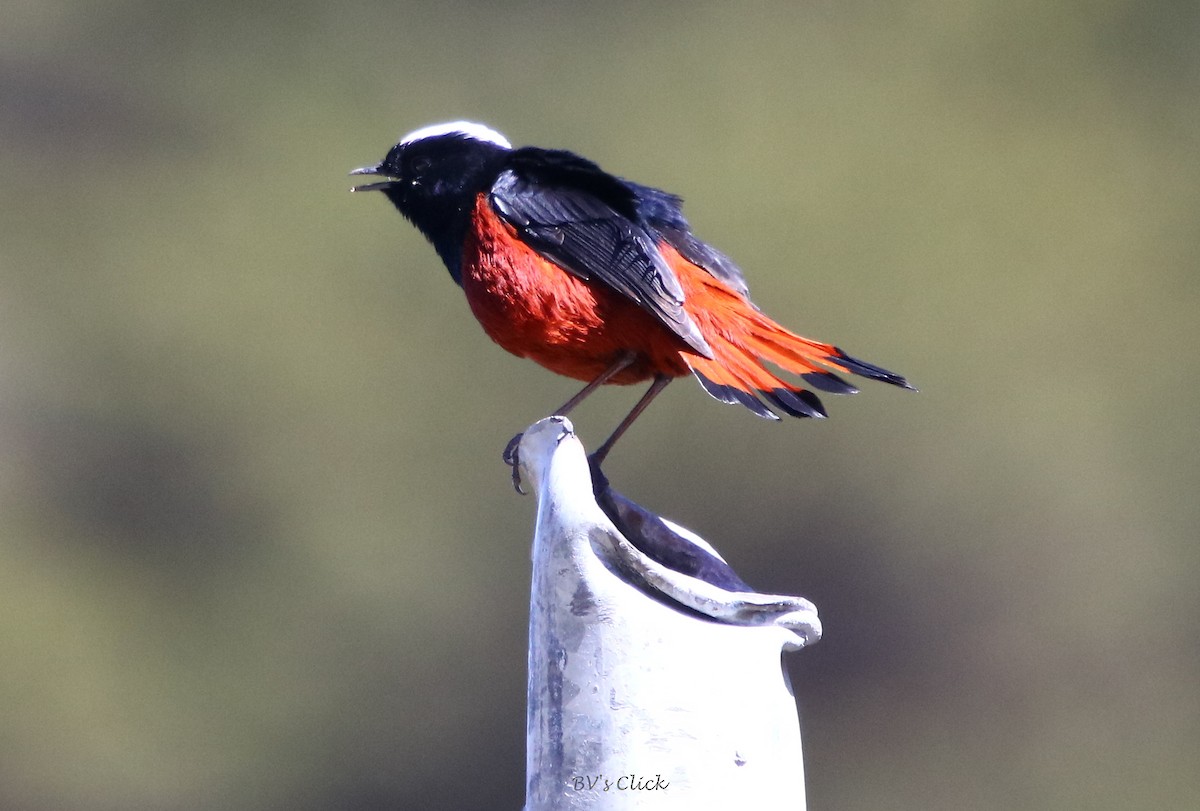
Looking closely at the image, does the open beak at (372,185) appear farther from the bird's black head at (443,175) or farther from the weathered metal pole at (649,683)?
the weathered metal pole at (649,683)

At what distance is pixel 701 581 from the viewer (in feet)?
9.01

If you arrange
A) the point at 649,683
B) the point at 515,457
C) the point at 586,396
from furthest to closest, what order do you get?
the point at 586,396, the point at 515,457, the point at 649,683

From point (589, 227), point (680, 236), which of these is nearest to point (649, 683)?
point (589, 227)

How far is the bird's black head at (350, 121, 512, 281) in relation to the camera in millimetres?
4230

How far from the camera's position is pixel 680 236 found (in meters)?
4.22

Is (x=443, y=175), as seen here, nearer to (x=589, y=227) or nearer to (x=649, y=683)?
(x=589, y=227)

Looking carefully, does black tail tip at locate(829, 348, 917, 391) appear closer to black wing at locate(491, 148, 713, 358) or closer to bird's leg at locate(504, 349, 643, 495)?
black wing at locate(491, 148, 713, 358)

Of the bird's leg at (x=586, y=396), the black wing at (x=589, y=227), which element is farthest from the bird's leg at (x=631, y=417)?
the black wing at (x=589, y=227)

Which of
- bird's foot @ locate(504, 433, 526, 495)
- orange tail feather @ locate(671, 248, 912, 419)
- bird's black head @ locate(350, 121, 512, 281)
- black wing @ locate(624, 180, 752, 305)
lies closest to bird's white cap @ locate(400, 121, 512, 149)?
bird's black head @ locate(350, 121, 512, 281)

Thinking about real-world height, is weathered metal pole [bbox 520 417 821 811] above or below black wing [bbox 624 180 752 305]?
below

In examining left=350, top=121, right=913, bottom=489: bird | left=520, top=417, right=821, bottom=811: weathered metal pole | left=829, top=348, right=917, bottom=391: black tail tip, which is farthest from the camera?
left=350, top=121, right=913, bottom=489: bird

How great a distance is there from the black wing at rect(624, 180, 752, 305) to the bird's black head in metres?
0.45

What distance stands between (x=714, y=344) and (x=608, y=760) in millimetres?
1452

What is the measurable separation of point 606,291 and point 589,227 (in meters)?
0.22
